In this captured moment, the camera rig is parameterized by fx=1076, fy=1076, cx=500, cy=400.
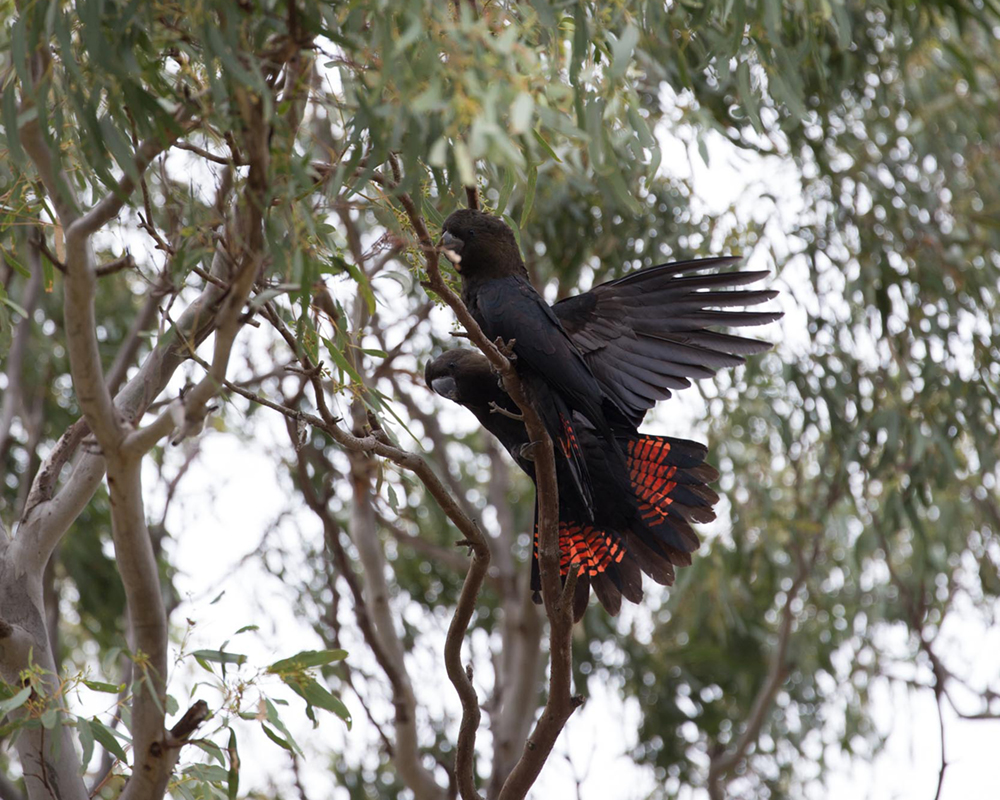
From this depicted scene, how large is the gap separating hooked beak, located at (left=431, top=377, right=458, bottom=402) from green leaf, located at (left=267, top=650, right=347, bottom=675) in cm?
108

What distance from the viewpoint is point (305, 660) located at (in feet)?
Answer: 5.83

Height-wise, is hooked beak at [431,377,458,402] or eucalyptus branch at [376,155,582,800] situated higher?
hooked beak at [431,377,458,402]

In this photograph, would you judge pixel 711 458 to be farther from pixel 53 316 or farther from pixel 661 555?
pixel 53 316

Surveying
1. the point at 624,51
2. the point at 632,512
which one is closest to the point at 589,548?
the point at 632,512

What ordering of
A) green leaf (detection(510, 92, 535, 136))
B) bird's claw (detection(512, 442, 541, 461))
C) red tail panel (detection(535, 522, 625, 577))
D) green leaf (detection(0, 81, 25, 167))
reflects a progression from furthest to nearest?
red tail panel (detection(535, 522, 625, 577)), bird's claw (detection(512, 442, 541, 461)), green leaf (detection(0, 81, 25, 167)), green leaf (detection(510, 92, 535, 136))

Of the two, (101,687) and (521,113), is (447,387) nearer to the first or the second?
(101,687)

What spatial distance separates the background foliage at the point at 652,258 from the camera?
1464 mm

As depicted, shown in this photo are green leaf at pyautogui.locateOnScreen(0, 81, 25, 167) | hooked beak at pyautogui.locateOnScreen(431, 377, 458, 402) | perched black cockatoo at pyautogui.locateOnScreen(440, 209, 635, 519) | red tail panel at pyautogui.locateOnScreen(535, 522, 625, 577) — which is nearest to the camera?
green leaf at pyautogui.locateOnScreen(0, 81, 25, 167)

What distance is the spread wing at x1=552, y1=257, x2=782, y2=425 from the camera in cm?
251

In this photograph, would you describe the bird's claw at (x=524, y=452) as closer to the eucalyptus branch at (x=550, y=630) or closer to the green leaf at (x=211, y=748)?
the eucalyptus branch at (x=550, y=630)

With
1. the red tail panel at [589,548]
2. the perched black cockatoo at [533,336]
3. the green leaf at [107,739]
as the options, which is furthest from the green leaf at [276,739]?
the red tail panel at [589,548]

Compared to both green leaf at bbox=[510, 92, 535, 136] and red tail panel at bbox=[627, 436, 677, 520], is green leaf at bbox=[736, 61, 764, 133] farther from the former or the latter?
green leaf at bbox=[510, 92, 535, 136]

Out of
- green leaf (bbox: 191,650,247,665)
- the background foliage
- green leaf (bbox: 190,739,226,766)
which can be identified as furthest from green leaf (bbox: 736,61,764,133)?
green leaf (bbox: 190,739,226,766)

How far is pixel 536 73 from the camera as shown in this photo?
1372 mm
